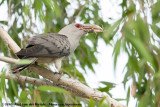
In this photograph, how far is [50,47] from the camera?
113 inches

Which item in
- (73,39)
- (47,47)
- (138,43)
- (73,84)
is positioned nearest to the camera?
(138,43)

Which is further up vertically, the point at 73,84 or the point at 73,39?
the point at 73,39

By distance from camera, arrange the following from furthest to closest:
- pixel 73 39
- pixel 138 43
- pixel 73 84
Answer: pixel 73 39 < pixel 73 84 < pixel 138 43

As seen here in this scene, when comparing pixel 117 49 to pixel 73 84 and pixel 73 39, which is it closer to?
pixel 73 84

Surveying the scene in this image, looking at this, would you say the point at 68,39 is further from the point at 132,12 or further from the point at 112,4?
the point at 132,12

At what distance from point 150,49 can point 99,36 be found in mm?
2052

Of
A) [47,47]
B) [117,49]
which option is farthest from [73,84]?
[117,49]

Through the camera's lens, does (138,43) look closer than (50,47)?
Yes

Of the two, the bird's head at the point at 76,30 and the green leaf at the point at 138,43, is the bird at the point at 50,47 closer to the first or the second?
the bird's head at the point at 76,30

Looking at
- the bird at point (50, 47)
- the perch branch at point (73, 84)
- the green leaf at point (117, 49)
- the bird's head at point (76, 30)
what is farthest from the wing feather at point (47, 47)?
the green leaf at point (117, 49)

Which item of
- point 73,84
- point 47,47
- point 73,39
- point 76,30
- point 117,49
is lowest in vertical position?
point 73,84

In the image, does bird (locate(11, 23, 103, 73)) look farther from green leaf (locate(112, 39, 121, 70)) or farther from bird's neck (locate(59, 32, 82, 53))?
green leaf (locate(112, 39, 121, 70))

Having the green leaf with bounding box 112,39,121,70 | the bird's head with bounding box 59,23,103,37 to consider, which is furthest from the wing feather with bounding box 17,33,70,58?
the green leaf with bounding box 112,39,121,70

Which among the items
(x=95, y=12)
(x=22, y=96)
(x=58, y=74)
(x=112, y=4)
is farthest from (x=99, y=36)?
(x=22, y=96)
